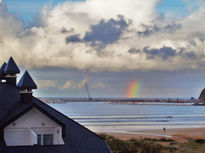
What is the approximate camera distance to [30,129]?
12.9 metres

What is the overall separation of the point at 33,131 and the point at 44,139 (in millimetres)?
608

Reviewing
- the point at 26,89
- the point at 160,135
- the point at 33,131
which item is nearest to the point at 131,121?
the point at 160,135

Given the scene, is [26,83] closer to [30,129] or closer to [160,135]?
[30,129]

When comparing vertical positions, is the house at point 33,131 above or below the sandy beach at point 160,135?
above

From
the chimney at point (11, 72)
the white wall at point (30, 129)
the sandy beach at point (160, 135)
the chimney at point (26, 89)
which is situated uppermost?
the chimney at point (11, 72)

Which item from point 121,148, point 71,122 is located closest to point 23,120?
point 71,122

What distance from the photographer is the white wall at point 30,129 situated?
12727 millimetres

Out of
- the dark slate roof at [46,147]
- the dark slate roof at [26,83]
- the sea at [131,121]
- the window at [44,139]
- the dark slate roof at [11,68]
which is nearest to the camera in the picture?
the dark slate roof at [46,147]

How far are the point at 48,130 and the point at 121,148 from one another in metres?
17.6

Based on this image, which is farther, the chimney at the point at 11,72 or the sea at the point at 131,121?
the sea at the point at 131,121

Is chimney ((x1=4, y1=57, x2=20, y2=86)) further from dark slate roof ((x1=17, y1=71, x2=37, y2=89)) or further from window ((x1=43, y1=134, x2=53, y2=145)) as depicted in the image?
window ((x1=43, y1=134, x2=53, y2=145))

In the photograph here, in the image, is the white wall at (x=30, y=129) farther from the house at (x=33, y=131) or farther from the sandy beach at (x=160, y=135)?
the sandy beach at (x=160, y=135)

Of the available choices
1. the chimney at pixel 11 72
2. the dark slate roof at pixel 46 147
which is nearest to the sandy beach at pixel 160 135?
the chimney at pixel 11 72

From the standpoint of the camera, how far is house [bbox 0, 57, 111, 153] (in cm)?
1262
